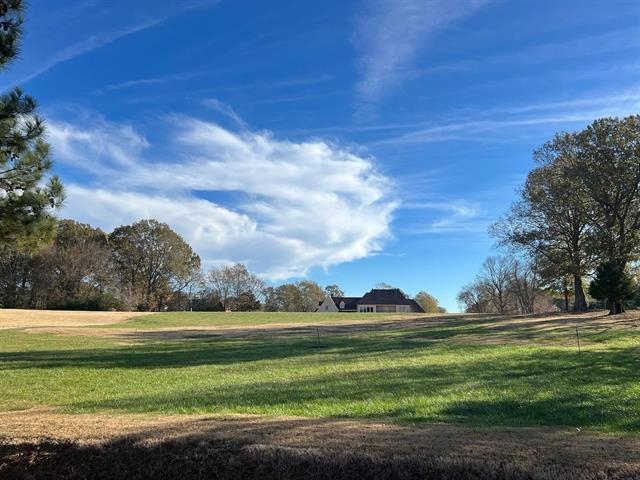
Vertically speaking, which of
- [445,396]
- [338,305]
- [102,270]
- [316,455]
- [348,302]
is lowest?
[445,396]

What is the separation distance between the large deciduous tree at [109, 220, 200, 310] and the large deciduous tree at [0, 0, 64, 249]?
74.9 metres

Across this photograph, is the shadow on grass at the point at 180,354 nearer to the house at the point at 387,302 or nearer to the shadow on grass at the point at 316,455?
the shadow on grass at the point at 316,455

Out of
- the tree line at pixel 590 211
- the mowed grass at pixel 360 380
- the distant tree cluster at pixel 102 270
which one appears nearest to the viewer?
the mowed grass at pixel 360 380

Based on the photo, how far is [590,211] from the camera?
4256 centimetres

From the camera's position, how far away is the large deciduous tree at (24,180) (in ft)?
32.7

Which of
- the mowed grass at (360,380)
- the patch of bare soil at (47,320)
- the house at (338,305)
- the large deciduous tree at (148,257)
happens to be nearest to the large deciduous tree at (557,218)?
the mowed grass at (360,380)

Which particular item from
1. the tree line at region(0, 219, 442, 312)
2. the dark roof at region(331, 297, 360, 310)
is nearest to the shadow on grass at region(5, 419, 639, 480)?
the tree line at region(0, 219, 442, 312)

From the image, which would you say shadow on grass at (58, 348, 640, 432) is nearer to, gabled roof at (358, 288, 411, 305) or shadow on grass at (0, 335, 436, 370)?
shadow on grass at (0, 335, 436, 370)

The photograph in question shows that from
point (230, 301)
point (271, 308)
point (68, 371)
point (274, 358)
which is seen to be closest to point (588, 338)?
point (274, 358)

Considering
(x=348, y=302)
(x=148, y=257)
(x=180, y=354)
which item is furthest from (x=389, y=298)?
(x=180, y=354)

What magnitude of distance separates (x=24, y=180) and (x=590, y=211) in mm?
42012

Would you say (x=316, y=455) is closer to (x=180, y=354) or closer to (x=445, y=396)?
(x=445, y=396)

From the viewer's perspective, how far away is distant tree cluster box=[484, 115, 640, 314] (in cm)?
3847

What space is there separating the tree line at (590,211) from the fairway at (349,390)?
1542 centimetres
